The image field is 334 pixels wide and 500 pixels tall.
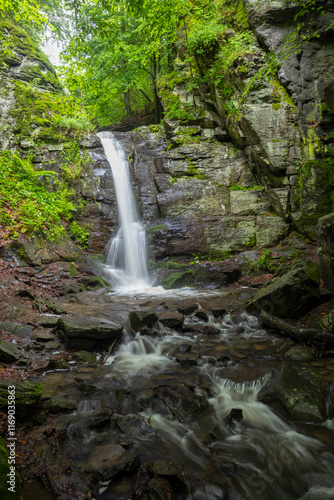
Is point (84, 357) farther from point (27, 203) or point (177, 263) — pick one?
point (27, 203)

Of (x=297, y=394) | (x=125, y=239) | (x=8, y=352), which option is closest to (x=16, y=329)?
(x=8, y=352)

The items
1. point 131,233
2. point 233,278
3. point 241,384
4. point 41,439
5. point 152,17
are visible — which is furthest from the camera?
point 131,233

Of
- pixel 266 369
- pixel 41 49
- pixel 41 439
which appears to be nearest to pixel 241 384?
pixel 266 369

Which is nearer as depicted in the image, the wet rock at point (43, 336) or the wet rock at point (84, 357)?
the wet rock at point (84, 357)

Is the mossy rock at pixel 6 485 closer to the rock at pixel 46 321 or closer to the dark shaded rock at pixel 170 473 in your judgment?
the dark shaded rock at pixel 170 473

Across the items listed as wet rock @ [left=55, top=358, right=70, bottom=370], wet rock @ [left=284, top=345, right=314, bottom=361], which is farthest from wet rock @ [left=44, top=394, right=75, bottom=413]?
wet rock @ [left=284, top=345, right=314, bottom=361]

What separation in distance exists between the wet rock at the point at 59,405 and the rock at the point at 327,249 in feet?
15.6

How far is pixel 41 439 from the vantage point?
2.31 meters

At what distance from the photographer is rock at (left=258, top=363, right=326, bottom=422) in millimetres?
2867

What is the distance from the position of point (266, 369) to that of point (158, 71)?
19.8 meters

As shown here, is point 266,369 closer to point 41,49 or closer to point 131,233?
point 131,233

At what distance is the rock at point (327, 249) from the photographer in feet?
15.4

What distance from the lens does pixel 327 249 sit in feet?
15.7

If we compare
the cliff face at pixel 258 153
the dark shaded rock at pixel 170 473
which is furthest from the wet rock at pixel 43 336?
the cliff face at pixel 258 153
